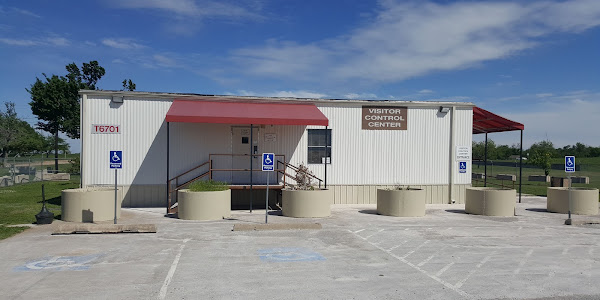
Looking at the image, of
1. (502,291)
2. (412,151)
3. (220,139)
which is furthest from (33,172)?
(502,291)

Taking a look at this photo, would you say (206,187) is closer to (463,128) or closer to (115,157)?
(115,157)

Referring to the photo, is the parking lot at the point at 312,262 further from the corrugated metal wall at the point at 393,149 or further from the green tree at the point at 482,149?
the green tree at the point at 482,149

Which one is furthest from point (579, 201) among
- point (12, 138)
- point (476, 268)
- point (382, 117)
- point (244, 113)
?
point (12, 138)

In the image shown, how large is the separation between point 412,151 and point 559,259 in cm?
961

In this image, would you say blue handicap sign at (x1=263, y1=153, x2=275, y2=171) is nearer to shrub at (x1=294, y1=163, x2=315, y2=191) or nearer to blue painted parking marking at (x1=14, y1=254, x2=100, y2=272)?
shrub at (x1=294, y1=163, x2=315, y2=191)

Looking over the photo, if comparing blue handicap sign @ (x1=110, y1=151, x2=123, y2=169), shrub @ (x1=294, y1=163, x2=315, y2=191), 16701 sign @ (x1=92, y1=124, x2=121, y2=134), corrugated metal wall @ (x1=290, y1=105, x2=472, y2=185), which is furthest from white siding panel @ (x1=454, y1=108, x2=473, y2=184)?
16701 sign @ (x1=92, y1=124, x2=121, y2=134)

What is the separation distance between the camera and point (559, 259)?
350 inches

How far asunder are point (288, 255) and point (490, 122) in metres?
14.0

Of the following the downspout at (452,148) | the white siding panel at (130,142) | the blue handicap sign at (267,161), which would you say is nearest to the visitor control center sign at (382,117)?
the downspout at (452,148)

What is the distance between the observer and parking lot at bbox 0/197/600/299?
670 centimetres

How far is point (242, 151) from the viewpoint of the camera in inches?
672

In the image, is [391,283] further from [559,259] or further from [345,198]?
[345,198]

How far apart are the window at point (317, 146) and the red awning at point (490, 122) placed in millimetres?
6796

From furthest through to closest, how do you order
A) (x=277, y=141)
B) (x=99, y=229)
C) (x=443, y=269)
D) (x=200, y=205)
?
(x=277, y=141) < (x=200, y=205) < (x=99, y=229) < (x=443, y=269)
